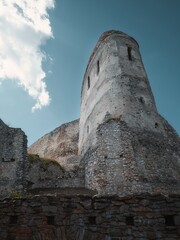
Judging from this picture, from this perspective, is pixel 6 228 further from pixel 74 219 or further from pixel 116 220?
pixel 116 220

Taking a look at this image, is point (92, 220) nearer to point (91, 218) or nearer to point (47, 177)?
point (91, 218)

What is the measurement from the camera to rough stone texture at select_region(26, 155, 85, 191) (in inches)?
593

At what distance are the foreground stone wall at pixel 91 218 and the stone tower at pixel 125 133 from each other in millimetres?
5074

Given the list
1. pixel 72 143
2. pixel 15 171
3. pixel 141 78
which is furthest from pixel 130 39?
pixel 15 171

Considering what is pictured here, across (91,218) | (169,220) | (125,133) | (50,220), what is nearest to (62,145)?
(125,133)

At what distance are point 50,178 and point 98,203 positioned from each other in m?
11.2

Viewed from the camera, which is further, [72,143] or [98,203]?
[72,143]

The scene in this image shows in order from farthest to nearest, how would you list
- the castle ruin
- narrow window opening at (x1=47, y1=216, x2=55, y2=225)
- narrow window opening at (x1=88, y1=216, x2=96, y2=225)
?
narrow window opening at (x1=47, y1=216, x2=55, y2=225) < narrow window opening at (x1=88, y1=216, x2=96, y2=225) < the castle ruin

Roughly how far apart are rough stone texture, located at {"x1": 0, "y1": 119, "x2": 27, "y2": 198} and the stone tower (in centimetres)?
371

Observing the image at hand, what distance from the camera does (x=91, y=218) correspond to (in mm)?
5305

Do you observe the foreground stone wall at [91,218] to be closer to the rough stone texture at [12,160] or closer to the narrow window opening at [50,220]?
the narrow window opening at [50,220]

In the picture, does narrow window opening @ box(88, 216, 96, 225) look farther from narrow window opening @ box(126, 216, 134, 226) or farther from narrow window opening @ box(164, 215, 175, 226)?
narrow window opening @ box(164, 215, 175, 226)

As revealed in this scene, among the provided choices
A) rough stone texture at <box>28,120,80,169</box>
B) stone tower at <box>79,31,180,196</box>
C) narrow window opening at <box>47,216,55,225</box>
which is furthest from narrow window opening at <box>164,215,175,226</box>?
rough stone texture at <box>28,120,80,169</box>

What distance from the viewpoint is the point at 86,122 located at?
18734 millimetres
